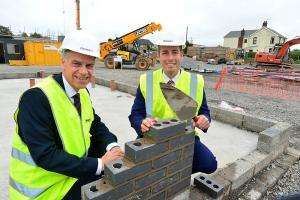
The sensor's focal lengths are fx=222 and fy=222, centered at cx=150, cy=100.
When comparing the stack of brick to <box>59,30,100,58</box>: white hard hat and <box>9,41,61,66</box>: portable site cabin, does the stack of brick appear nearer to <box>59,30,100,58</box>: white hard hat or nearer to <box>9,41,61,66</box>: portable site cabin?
<box>59,30,100,58</box>: white hard hat

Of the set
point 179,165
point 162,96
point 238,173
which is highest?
point 162,96

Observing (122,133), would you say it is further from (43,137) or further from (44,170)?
(43,137)

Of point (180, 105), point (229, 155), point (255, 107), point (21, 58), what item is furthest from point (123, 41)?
point (180, 105)

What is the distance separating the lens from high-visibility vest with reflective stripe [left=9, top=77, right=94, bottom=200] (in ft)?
5.23

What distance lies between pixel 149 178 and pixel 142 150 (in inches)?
11.5

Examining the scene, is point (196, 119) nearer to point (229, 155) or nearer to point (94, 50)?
point (94, 50)

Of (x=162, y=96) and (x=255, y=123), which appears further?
(x=255, y=123)

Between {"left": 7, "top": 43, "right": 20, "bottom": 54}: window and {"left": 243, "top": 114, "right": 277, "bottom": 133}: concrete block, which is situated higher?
{"left": 7, "top": 43, "right": 20, "bottom": 54}: window

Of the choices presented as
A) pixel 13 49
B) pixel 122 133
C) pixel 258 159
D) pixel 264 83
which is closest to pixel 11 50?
pixel 13 49

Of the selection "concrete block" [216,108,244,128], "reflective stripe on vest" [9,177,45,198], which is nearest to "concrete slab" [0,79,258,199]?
"concrete block" [216,108,244,128]

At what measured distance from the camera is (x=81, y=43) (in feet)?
5.54

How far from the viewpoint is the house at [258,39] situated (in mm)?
47500

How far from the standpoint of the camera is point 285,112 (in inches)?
248

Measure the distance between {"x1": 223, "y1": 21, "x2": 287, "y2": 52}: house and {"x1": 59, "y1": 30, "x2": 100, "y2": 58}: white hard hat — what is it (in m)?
50.8
